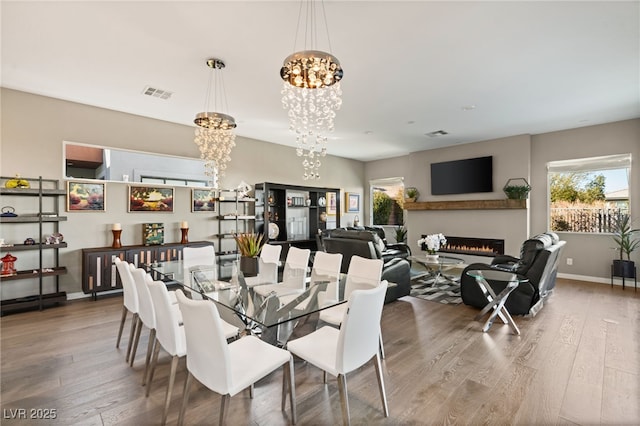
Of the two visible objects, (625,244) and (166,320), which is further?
(625,244)

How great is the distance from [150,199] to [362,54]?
422 cm

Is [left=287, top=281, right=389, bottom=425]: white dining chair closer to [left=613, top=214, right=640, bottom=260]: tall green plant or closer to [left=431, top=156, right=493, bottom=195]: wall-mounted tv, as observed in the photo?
[left=613, top=214, right=640, bottom=260]: tall green plant

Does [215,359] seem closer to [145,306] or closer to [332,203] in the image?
[145,306]

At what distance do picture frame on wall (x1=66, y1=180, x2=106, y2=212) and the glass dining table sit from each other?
217cm

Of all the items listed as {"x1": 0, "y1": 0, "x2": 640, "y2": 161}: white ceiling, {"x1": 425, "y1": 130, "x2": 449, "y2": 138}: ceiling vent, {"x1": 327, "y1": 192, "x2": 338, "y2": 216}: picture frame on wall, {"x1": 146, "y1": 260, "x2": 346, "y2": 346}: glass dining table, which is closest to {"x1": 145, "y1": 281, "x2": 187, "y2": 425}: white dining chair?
{"x1": 146, "y1": 260, "x2": 346, "y2": 346}: glass dining table

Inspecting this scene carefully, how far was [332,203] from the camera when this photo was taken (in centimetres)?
805

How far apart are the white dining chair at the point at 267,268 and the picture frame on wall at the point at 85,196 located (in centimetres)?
287

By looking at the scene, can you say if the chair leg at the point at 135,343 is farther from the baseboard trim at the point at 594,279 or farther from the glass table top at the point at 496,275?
the baseboard trim at the point at 594,279

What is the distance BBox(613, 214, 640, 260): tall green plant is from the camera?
507cm

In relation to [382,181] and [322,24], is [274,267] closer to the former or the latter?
[322,24]

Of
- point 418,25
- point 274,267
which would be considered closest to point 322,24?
point 418,25

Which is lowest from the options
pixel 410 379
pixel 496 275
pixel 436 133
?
pixel 410 379

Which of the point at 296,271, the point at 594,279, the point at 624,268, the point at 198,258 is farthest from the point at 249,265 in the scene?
the point at 594,279

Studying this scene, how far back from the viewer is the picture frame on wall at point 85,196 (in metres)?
4.44
